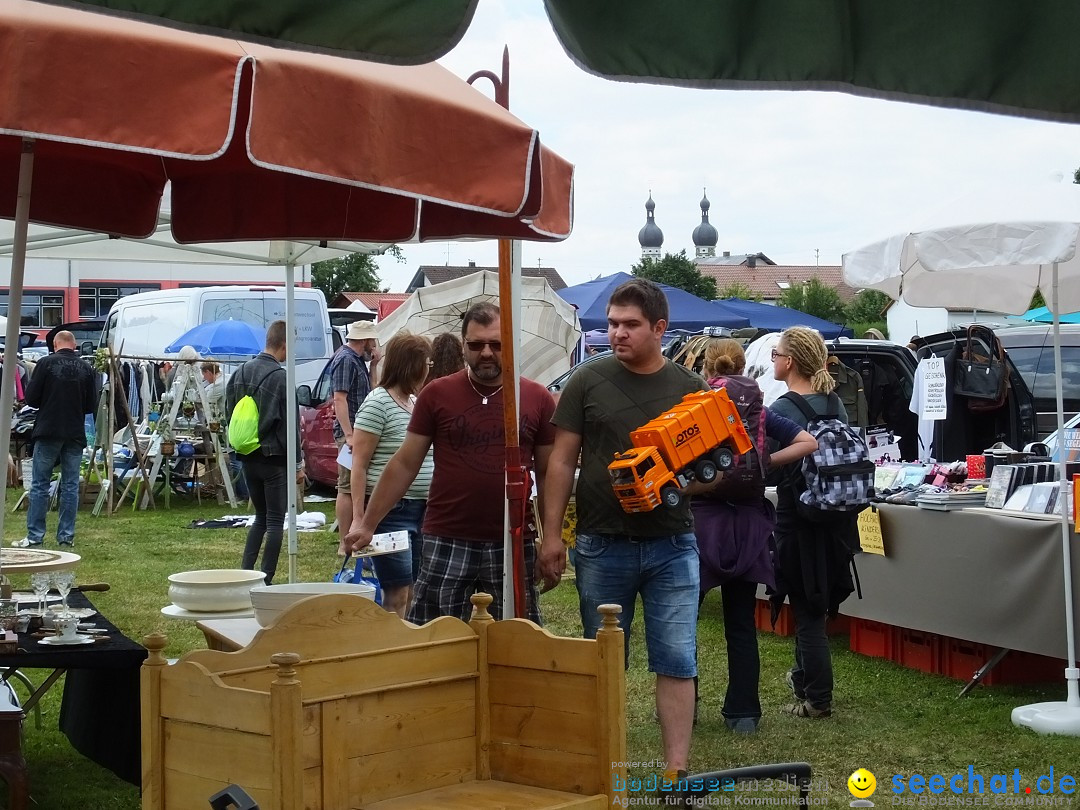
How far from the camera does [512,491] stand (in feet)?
14.2

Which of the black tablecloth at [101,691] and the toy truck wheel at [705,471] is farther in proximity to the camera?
the toy truck wheel at [705,471]

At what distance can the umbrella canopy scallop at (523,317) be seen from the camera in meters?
13.2

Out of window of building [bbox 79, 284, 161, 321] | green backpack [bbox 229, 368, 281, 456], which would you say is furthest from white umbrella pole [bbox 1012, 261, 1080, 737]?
window of building [bbox 79, 284, 161, 321]

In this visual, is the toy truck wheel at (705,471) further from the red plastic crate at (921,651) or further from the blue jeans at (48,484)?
the blue jeans at (48,484)

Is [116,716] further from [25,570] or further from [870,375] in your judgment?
[870,375]

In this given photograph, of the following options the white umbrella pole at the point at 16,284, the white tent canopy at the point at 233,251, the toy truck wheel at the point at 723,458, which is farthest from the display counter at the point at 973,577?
the white umbrella pole at the point at 16,284

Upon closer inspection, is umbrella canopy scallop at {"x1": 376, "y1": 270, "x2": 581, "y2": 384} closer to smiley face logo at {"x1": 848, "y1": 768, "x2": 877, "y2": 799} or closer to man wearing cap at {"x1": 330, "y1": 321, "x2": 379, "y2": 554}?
man wearing cap at {"x1": 330, "y1": 321, "x2": 379, "y2": 554}

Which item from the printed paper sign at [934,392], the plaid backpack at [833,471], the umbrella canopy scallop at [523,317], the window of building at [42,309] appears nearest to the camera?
the plaid backpack at [833,471]

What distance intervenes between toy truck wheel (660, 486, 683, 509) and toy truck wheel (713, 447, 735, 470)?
278mm

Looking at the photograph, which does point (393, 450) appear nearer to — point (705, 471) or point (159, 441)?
point (705, 471)

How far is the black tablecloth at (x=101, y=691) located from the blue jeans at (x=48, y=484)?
6.95 meters

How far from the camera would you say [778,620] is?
26.3 ft

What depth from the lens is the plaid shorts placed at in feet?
15.7

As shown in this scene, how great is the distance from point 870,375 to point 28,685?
8656 millimetres
